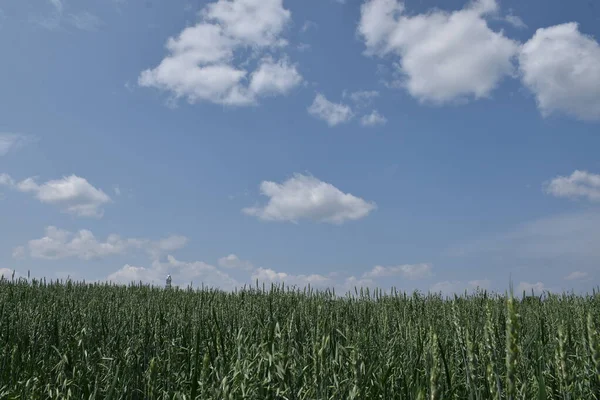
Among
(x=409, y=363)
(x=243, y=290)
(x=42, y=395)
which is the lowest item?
(x=42, y=395)

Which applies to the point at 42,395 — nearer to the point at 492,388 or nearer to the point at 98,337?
the point at 98,337

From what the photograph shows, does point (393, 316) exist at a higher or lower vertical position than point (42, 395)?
higher

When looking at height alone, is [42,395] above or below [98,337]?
below

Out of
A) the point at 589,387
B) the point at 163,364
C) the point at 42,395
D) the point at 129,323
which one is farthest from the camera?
the point at 129,323

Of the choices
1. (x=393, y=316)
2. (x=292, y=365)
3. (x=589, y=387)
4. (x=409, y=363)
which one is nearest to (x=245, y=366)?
(x=292, y=365)

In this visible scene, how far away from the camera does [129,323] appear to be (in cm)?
624

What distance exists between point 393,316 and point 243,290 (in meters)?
4.84

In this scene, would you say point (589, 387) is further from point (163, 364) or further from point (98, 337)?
point (98, 337)

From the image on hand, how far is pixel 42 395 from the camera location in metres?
3.76

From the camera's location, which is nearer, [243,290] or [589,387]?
[589,387]

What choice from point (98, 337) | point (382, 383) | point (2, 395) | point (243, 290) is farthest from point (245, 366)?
point (243, 290)

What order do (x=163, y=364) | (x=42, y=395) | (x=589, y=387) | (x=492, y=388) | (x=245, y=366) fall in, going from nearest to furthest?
(x=492, y=388)
(x=245, y=366)
(x=589, y=387)
(x=42, y=395)
(x=163, y=364)

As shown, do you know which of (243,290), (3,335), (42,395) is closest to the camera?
(42,395)

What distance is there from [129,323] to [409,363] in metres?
3.92
